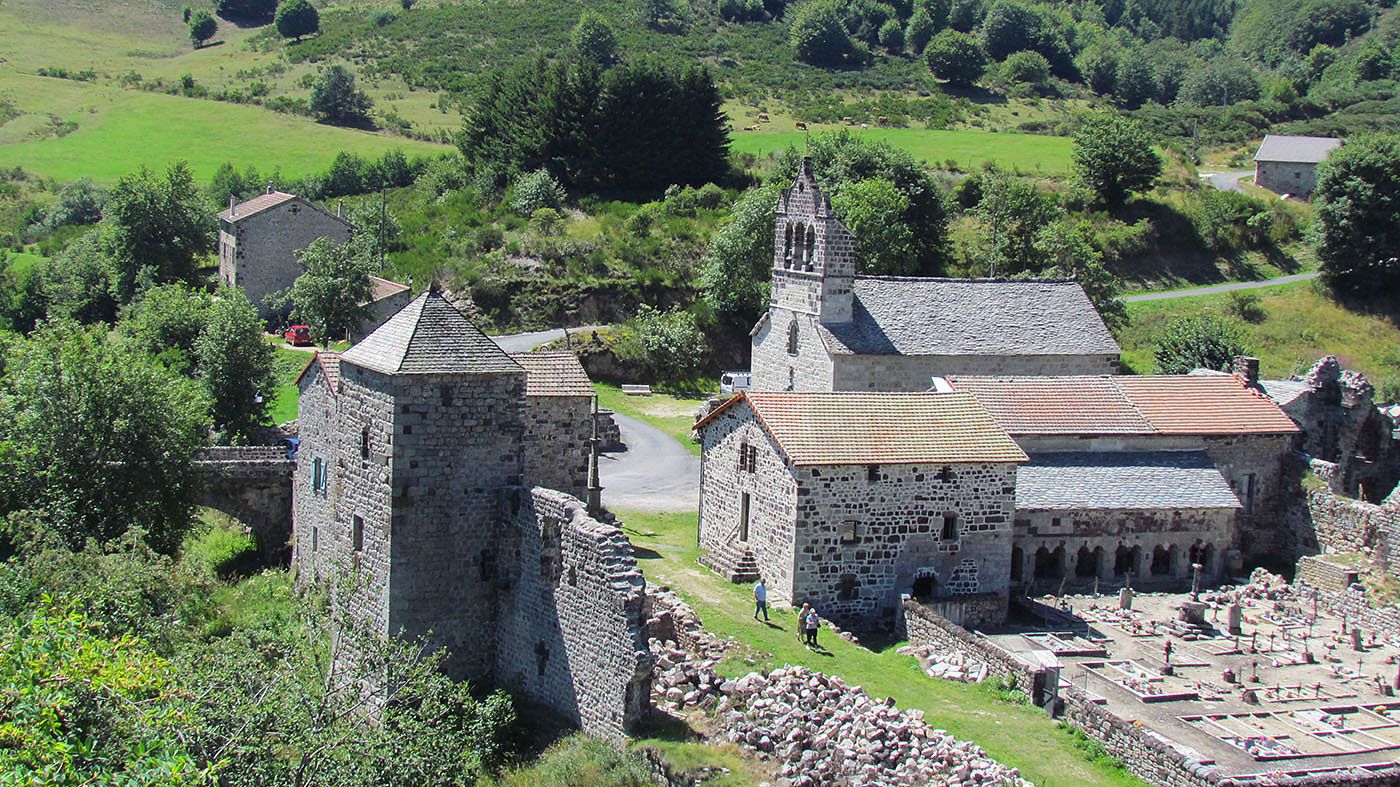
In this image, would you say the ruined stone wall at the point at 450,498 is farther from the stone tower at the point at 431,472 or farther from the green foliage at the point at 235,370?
the green foliage at the point at 235,370

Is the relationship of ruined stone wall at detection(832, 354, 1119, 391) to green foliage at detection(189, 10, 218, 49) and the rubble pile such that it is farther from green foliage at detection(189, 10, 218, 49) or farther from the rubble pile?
green foliage at detection(189, 10, 218, 49)

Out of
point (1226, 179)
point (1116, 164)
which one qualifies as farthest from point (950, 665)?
point (1226, 179)

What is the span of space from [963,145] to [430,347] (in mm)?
76276

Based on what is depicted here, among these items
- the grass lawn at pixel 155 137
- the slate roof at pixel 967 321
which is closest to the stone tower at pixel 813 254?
the slate roof at pixel 967 321

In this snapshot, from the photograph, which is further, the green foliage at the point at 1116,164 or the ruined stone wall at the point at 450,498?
the green foliage at the point at 1116,164

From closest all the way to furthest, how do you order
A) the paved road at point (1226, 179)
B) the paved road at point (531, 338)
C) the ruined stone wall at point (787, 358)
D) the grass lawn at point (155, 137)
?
the ruined stone wall at point (787, 358) < the paved road at point (531, 338) < the paved road at point (1226, 179) < the grass lawn at point (155, 137)

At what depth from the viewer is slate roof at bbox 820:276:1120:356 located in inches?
1877

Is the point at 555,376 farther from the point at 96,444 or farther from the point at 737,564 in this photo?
the point at 96,444

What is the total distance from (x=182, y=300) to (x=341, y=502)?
31627 mm

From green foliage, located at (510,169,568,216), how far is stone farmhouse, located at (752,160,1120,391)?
1180 inches

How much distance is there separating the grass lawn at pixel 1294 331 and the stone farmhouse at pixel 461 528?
1771 inches

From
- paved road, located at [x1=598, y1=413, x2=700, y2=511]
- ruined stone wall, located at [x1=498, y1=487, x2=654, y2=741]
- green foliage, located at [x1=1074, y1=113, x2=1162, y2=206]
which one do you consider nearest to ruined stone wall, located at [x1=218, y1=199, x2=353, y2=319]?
paved road, located at [x1=598, y1=413, x2=700, y2=511]

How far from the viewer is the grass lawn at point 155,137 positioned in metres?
99.8

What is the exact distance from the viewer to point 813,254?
4728 centimetres
